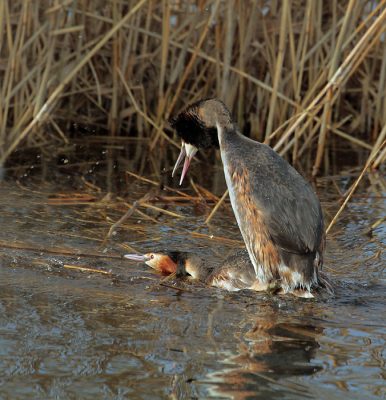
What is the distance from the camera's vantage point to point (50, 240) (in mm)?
4363

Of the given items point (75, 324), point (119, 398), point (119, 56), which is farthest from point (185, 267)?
point (119, 56)

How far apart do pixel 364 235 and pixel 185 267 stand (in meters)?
1.51

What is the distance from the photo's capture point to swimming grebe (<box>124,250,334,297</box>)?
3.66 metres

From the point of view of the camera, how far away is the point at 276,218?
3.53 metres

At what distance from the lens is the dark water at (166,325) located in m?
2.33

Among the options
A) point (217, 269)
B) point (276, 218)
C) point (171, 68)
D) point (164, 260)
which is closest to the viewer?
point (276, 218)

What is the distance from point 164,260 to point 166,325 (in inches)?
45.8

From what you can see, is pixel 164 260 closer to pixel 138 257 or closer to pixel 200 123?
pixel 138 257

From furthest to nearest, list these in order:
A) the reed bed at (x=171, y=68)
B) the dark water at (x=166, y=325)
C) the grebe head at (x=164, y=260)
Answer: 1. the reed bed at (x=171, y=68)
2. the grebe head at (x=164, y=260)
3. the dark water at (x=166, y=325)

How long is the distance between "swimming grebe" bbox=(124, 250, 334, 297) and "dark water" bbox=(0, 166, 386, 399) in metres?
0.09

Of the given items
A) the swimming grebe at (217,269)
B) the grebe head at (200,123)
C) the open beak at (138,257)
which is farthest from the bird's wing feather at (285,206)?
the open beak at (138,257)

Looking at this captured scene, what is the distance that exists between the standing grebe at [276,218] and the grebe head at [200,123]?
42 centimetres

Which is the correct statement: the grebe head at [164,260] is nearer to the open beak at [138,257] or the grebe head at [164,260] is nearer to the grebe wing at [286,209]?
the open beak at [138,257]

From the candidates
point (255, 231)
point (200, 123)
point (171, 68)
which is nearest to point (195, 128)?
point (200, 123)
